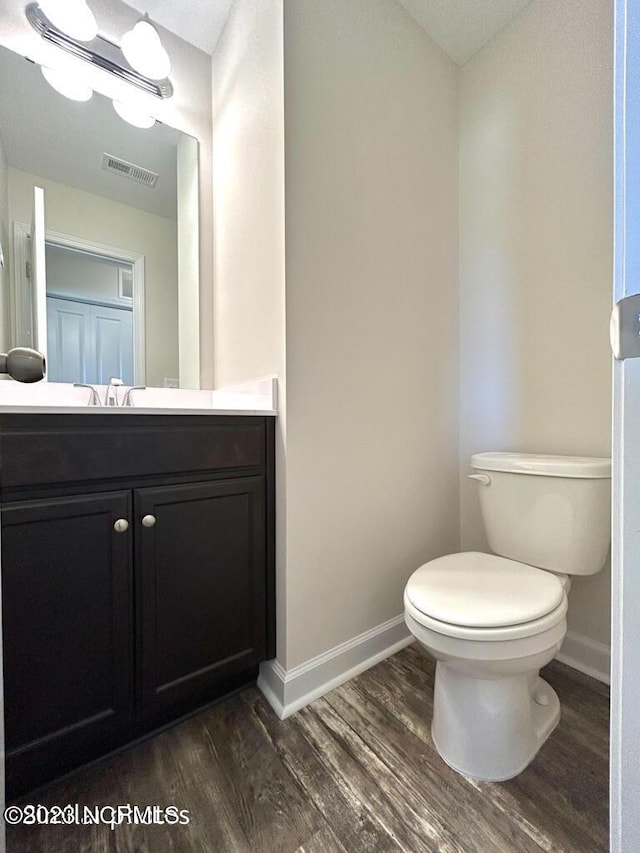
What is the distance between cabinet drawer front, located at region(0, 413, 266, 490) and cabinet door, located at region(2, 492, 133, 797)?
2.6 inches

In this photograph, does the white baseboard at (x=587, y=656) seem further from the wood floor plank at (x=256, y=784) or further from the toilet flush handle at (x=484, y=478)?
the wood floor plank at (x=256, y=784)

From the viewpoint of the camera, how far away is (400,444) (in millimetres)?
1457

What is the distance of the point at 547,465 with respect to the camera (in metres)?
1.14

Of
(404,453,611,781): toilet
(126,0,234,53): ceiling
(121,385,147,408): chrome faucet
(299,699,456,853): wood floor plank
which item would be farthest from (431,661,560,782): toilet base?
(126,0,234,53): ceiling

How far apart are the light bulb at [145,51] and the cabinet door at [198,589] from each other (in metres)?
1.54

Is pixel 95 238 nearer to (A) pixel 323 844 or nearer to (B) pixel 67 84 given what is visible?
(B) pixel 67 84

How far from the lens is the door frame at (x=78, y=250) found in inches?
49.5

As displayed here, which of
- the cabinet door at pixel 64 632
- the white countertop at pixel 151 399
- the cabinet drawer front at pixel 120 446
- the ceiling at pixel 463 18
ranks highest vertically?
the ceiling at pixel 463 18

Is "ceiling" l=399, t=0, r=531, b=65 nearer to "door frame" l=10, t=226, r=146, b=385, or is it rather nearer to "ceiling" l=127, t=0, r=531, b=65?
"ceiling" l=127, t=0, r=531, b=65

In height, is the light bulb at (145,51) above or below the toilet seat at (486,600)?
above

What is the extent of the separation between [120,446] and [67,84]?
135 centimetres

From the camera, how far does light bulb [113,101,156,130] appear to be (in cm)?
142

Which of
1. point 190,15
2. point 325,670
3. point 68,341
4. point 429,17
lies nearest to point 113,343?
point 68,341

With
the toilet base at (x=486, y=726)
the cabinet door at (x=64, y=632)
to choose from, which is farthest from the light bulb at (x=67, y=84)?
the toilet base at (x=486, y=726)
